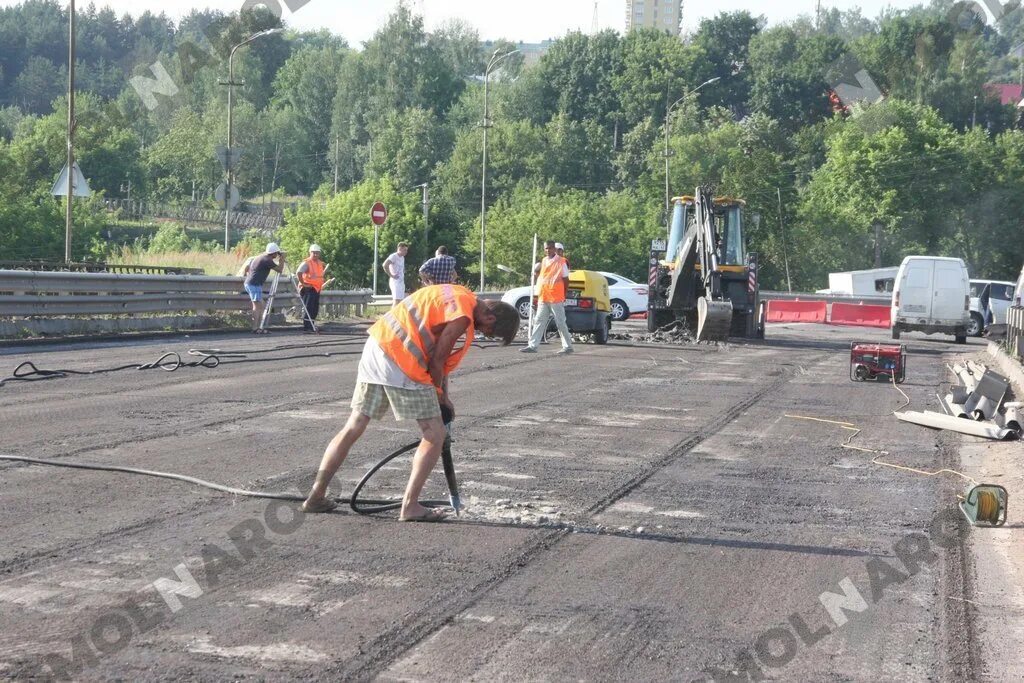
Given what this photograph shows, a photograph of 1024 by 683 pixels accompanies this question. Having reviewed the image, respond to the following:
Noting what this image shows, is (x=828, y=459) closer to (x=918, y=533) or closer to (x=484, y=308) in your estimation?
(x=918, y=533)

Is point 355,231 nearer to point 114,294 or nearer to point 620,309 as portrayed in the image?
point 620,309

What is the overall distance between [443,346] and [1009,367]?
13066 millimetres

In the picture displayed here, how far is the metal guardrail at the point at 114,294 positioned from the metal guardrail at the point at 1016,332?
14.1 metres

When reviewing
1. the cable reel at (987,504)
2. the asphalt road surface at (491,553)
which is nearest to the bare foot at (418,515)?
the asphalt road surface at (491,553)

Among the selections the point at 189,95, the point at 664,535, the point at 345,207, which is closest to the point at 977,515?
the point at 664,535

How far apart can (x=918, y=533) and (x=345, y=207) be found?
162ft

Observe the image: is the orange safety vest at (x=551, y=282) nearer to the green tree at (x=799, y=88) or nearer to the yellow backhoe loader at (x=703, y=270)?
the yellow backhoe loader at (x=703, y=270)

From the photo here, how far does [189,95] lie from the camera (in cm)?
12900

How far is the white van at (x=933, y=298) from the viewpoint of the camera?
32.0 m

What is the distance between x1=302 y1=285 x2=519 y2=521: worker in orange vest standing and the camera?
6938 mm

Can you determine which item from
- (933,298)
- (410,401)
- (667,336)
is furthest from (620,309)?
(410,401)

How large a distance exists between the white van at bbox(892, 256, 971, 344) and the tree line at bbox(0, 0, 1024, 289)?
26.8 meters

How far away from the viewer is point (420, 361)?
23.2 feet

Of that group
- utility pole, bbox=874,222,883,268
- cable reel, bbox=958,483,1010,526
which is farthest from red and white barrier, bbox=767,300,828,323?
cable reel, bbox=958,483,1010,526
